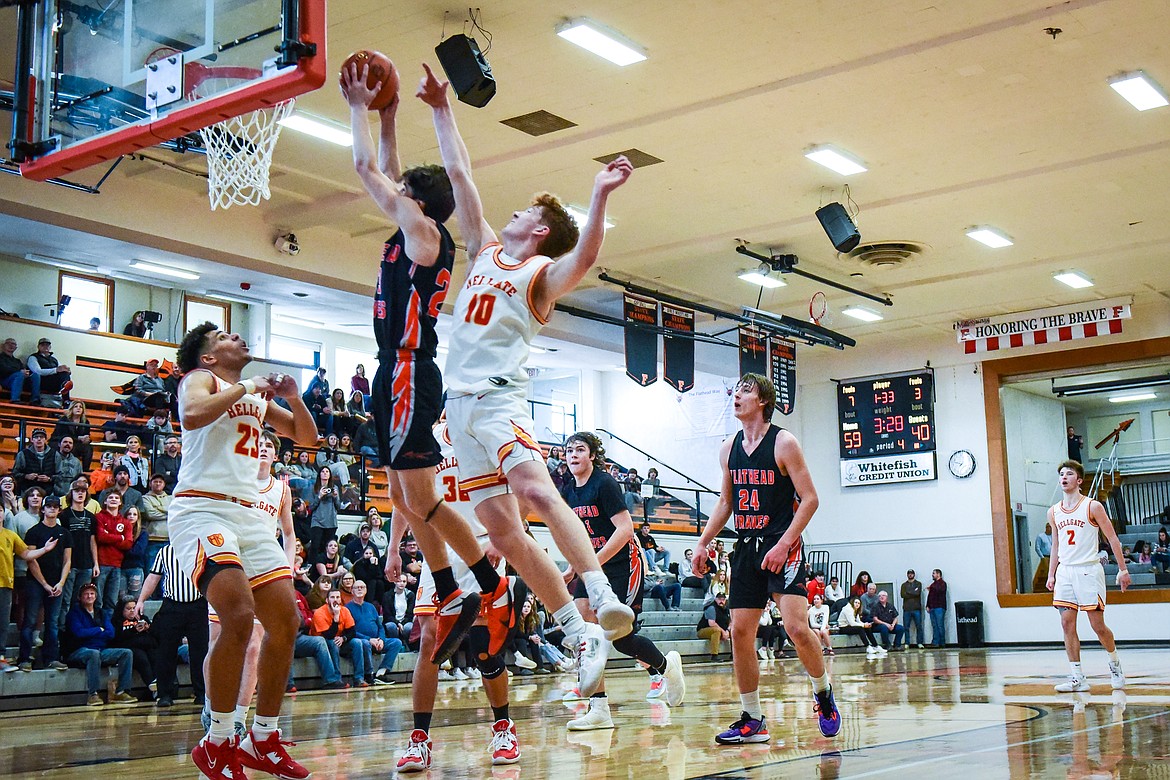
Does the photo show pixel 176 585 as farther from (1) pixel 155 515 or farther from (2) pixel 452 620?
(2) pixel 452 620

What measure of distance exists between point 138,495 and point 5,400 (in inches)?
223

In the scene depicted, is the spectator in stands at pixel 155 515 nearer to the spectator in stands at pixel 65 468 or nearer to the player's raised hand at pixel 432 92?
the spectator in stands at pixel 65 468

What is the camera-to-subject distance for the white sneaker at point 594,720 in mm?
6627

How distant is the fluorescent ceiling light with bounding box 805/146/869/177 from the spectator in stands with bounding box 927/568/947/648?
11.7 m

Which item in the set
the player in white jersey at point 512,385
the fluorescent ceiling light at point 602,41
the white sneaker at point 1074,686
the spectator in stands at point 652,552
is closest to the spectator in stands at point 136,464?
the spectator in stands at point 652,552

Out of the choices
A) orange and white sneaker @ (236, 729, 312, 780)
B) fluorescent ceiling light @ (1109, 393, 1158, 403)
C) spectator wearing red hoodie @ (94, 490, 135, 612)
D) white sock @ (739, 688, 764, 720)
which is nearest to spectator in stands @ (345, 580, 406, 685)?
spectator wearing red hoodie @ (94, 490, 135, 612)

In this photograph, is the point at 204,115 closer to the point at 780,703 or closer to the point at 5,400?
the point at 780,703

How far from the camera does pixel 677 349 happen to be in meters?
19.3

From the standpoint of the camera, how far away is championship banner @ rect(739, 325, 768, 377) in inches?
802

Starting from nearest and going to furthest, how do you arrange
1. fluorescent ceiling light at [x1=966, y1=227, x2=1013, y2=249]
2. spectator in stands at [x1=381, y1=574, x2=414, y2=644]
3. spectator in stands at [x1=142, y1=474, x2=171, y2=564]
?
spectator in stands at [x1=142, y1=474, x2=171, y2=564] → spectator in stands at [x1=381, y1=574, x2=414, y2=644] → fluorescent ceiling light at [x1=966, y1=227, x2=1013, y2=249]

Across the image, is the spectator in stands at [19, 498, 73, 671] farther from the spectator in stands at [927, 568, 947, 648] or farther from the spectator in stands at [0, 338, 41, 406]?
the spectator in stands at [927, 568, 947, 648]

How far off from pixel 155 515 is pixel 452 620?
8.95 meters

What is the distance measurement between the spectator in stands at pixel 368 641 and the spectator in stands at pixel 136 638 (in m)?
2.37

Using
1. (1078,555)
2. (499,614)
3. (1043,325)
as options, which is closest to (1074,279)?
(1043,325)
